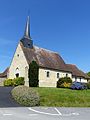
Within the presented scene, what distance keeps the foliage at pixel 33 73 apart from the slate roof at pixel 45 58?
4.16 ft

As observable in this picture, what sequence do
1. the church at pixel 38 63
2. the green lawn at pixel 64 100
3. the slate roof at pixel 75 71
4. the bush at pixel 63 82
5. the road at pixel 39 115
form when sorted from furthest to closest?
the slate roof at pixel 75 71, the bush at pixel 63 82, the church at pixel 38 63, the green lawn at pixel 64 100, the road at pixel 39 115

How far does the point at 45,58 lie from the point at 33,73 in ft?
19.9

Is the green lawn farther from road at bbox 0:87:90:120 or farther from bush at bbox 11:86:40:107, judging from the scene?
road at bbox 0:87:90:120

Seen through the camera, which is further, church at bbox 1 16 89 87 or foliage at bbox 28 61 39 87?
church at bbox 1 16 89 87

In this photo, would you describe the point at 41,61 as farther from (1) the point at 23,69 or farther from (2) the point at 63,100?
(2) the point at 63,100

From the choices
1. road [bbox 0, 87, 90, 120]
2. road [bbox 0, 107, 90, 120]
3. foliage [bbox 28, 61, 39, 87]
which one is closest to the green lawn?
road [bbox 0, 87, 90, 120]

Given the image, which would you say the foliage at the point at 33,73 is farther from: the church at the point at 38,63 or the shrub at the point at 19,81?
the shrub at the point at 19,81

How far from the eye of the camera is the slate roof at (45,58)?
50438 millimetres

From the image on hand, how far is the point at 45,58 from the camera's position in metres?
53.2

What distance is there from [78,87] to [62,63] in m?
13.9

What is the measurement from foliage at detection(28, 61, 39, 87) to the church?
87 centimetres

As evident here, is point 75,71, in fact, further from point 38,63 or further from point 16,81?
point 16,81

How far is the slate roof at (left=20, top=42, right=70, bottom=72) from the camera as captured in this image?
50.4 meters

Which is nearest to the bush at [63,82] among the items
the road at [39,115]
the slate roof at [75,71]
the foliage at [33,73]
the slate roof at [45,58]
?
the slate roof at [45,58]
